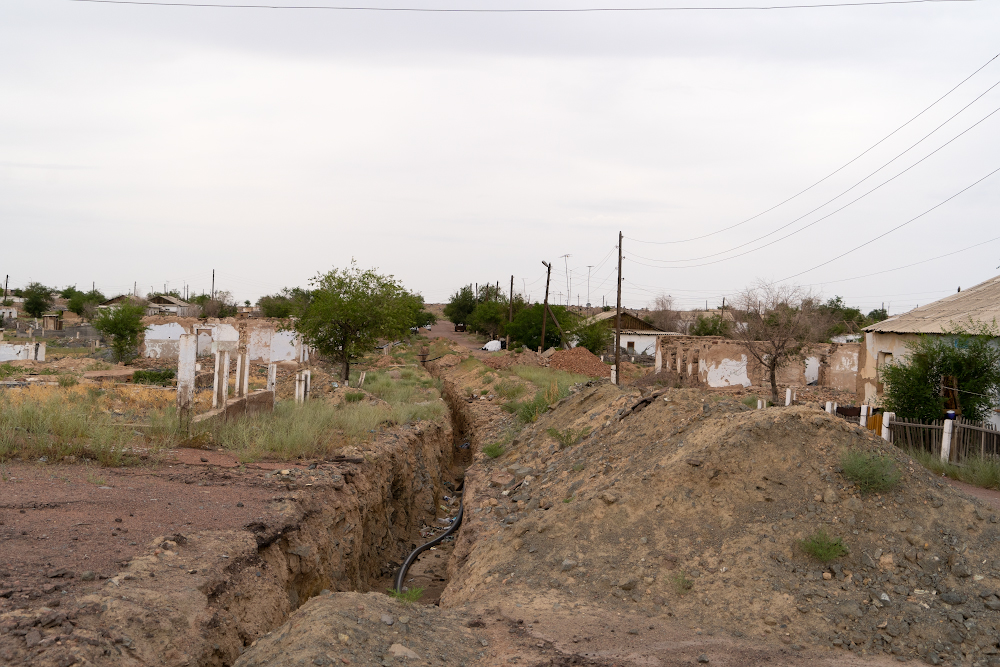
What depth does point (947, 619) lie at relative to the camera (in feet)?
17.0

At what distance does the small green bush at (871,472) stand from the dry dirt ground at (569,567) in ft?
0.41

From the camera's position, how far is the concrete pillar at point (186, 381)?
421 inches

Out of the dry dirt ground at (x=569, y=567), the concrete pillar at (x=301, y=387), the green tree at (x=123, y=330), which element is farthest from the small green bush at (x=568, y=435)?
the green tree at (x=123, y=330)

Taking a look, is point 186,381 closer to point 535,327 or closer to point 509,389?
point 509,389

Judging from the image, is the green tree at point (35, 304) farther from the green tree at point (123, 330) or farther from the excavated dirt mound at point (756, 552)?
the excavated dirt mound at point (756, 552)

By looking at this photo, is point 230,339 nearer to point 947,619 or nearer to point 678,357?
point 947,619

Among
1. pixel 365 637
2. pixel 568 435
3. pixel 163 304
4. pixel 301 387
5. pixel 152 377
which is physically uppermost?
pixel 163 304

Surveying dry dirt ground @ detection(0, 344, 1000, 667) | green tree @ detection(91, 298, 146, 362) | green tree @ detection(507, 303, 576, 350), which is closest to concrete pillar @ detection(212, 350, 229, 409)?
dry dirt ground @ detection(0, 344, 1000, 667)

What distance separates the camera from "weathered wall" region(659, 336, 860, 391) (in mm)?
28984

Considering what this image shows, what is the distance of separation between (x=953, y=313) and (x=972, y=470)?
317 inches

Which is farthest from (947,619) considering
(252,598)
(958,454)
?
(958,454)

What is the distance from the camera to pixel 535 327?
47.2 meters

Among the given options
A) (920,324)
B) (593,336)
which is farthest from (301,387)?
(593,336)

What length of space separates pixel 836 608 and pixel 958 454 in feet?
27.4
